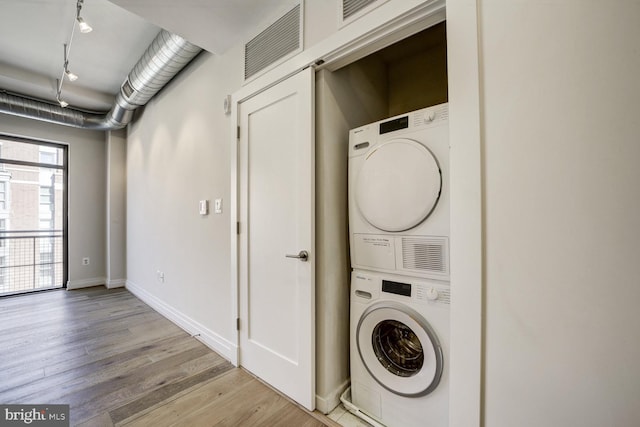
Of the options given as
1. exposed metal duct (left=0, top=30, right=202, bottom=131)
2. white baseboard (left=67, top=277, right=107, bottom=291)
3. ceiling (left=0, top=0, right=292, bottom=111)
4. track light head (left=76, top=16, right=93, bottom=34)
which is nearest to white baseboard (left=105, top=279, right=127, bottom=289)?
white baseboard (left=67, top=277, right=107, bottom=291)

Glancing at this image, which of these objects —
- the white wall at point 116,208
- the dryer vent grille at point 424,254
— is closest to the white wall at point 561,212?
the dryer vent grille at point 424,254

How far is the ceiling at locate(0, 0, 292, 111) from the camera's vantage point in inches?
68.3

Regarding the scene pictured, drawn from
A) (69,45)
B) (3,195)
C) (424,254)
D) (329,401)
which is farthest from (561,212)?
(3,195)

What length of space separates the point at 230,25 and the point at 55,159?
4.27m

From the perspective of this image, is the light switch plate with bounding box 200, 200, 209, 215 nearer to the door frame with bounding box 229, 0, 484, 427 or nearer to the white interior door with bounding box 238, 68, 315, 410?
the white interior door with bounding box 238, 68, 315, 410

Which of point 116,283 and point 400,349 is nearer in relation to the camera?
point 400,349

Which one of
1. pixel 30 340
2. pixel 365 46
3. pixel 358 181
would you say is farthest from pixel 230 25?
pixel 30 340

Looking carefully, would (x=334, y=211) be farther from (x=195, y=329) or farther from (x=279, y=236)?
(x=195, y=329)

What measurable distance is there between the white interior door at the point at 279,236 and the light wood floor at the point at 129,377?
20 cm

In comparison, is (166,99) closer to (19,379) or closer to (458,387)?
(19,379)

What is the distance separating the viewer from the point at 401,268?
1362 millimetres

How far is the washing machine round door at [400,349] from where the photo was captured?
123 centimetres

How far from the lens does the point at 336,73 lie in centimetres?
167

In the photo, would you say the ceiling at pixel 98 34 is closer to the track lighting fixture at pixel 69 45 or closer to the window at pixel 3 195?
the track lighting fixture at pixel 69 45
